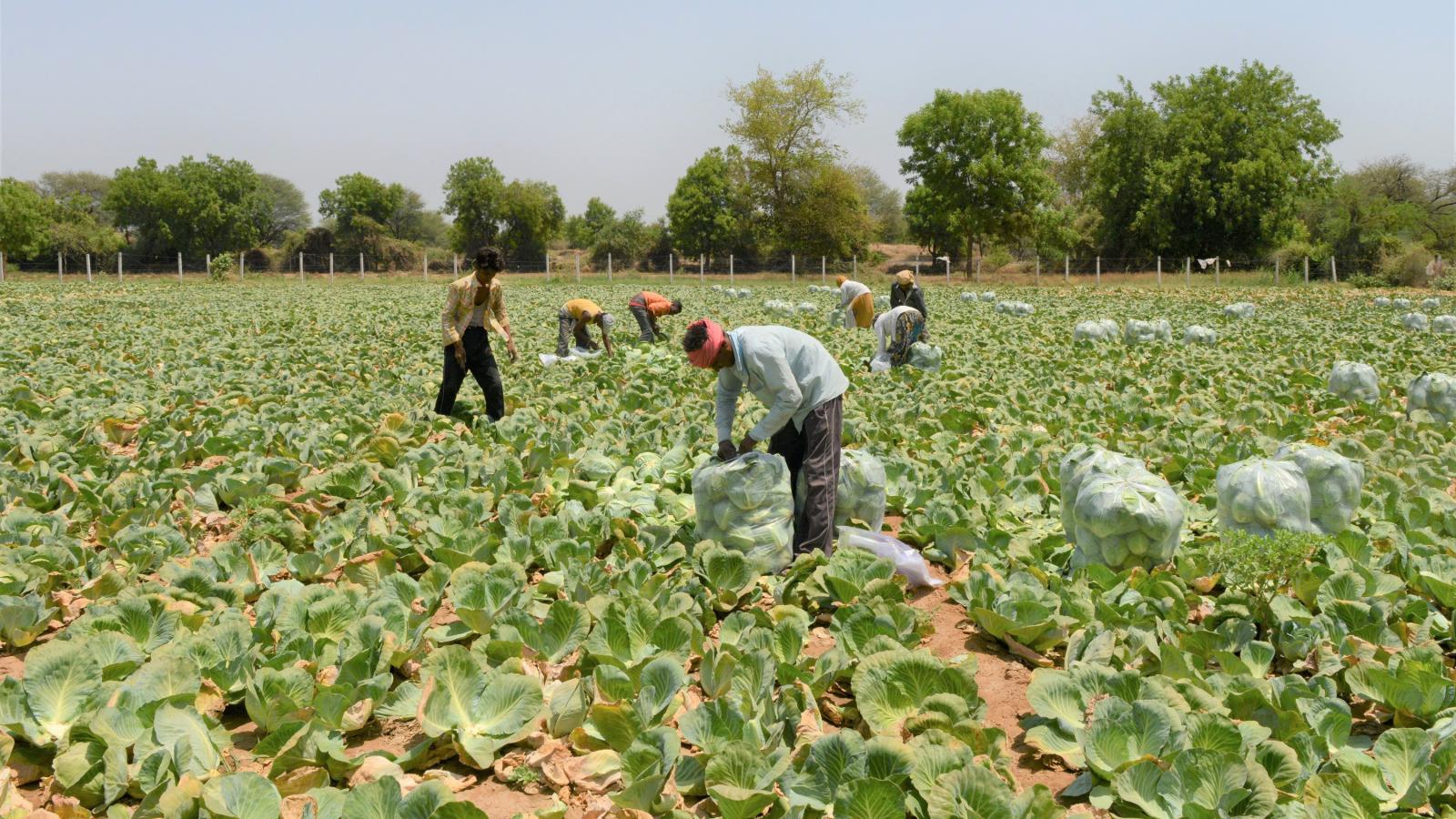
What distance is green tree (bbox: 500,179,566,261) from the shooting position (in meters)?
61.0

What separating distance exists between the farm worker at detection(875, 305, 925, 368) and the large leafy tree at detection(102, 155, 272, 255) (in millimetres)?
59889

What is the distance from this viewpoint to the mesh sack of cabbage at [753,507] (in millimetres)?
4883

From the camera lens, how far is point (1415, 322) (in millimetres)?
16969

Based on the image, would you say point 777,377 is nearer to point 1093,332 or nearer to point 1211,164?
point 1093,332

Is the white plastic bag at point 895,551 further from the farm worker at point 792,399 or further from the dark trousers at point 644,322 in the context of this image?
the dark trousers at point 644,322

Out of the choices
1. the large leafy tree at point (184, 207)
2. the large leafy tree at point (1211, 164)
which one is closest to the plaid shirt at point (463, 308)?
the large leafy tree at point (1211, 164)

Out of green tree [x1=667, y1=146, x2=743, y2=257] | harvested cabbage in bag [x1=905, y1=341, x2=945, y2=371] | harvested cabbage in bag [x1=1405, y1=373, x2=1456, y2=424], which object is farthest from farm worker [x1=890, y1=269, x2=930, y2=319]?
green tree [x1=667, y1=146, x2=743, y2=257]

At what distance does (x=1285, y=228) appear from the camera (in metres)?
44.1

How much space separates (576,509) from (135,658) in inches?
95.1

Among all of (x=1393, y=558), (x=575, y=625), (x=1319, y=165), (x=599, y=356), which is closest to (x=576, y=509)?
(x=575, y=625)

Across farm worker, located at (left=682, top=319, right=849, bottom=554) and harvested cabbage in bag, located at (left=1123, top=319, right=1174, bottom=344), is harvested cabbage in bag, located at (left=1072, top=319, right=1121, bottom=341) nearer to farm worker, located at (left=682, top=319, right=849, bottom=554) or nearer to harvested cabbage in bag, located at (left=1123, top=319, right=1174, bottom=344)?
harvested cabbage in bag, located at (left=1123, top=319, right=1174, bottom=344)

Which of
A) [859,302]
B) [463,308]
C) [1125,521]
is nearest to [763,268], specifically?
[859,302]

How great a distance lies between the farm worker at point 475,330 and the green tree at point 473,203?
55014 mm

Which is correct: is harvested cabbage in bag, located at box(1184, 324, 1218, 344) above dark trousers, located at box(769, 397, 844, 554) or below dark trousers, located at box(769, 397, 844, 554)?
above
